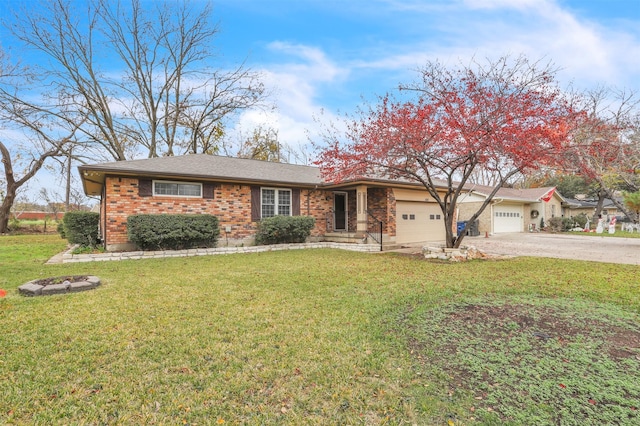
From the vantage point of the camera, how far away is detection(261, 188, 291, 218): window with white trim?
42.2 ft


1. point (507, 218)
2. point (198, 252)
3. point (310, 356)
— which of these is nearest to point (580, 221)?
point (507, 218)

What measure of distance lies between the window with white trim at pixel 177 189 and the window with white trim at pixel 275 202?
8.12 ft

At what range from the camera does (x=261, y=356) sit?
10.7 ft

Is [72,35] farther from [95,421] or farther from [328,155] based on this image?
[95,421]

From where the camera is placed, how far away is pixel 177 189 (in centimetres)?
1117

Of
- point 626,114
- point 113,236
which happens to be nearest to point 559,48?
point 626,114

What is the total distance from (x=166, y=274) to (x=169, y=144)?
19.0 m

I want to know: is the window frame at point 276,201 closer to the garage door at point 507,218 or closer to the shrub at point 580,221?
the garage door at point 507,218

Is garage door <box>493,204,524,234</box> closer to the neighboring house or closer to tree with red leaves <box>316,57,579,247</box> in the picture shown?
the neighboring house

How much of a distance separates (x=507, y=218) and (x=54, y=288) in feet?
79.2

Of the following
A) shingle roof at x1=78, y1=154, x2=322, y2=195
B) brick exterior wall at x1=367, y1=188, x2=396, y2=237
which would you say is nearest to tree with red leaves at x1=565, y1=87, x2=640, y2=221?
brick exterior wall at x1=367, y1=188, x2=396, y2=237

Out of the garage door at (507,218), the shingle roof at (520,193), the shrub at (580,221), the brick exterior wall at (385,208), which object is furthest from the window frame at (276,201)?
the shrub at (580,221)

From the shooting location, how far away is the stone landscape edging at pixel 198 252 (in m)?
9.31

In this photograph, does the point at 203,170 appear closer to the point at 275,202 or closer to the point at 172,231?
the point at 172,231
